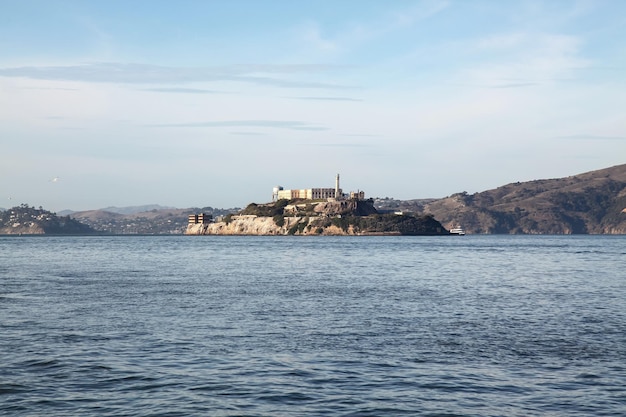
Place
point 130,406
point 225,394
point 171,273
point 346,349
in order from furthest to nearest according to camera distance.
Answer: point 171,273, point 346,349, point 225,394, point 130,406

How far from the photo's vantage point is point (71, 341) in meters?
34.9

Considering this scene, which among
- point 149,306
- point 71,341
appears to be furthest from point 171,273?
point 71,341

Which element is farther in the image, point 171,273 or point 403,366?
point 171,273

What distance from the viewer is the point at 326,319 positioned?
142ft

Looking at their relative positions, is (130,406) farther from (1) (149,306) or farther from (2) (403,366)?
(1) (149,306)

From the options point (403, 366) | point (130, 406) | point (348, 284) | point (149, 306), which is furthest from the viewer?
point (348, 284)

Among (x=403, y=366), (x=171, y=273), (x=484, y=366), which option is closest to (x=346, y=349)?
(x=403, y=366)

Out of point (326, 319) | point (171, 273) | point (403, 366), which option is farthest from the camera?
point (171, 273)

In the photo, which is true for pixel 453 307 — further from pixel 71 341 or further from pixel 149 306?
pixel 71 341

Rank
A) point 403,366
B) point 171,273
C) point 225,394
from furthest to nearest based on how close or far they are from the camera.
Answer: point 171,273
point 403,366
point 225,394

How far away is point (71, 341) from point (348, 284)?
1562 inches

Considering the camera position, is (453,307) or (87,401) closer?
(87,401)

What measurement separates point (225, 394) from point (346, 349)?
31.3 feet

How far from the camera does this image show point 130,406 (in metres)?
23.0
